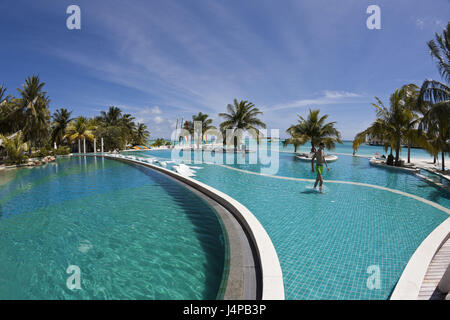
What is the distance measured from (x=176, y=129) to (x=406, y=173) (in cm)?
3502

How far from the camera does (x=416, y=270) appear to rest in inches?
102

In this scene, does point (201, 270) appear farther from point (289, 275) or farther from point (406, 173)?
point (406, 173)

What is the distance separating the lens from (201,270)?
3.18 meters

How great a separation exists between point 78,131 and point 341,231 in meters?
32.6

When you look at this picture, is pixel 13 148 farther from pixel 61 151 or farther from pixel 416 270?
pixel 416 270

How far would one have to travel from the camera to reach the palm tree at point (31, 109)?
60.5ft

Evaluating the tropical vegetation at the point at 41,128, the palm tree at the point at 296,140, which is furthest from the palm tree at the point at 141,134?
the palm tree at the point at 296,140

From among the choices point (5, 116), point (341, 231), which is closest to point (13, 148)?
point (5, 116)

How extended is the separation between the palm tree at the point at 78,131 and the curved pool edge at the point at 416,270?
33.0 meters

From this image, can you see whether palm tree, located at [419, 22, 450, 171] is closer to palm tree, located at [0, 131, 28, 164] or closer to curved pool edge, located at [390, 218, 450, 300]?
curved pool edge, located at [390, 218, 450, 300]

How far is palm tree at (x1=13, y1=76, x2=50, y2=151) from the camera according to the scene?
18453 millimetres

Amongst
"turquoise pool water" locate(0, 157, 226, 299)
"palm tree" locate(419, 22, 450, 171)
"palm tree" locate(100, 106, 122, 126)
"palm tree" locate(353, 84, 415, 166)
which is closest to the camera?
"turquoise pool water" locate(0, 157, 226, 299)

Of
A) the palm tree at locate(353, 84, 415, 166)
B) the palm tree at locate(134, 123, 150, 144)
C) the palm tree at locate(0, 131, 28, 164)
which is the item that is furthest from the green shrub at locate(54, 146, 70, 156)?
the palm tree at locate(353, 84, 415, 166)

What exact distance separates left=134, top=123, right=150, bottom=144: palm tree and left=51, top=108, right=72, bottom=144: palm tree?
40.6 ft
